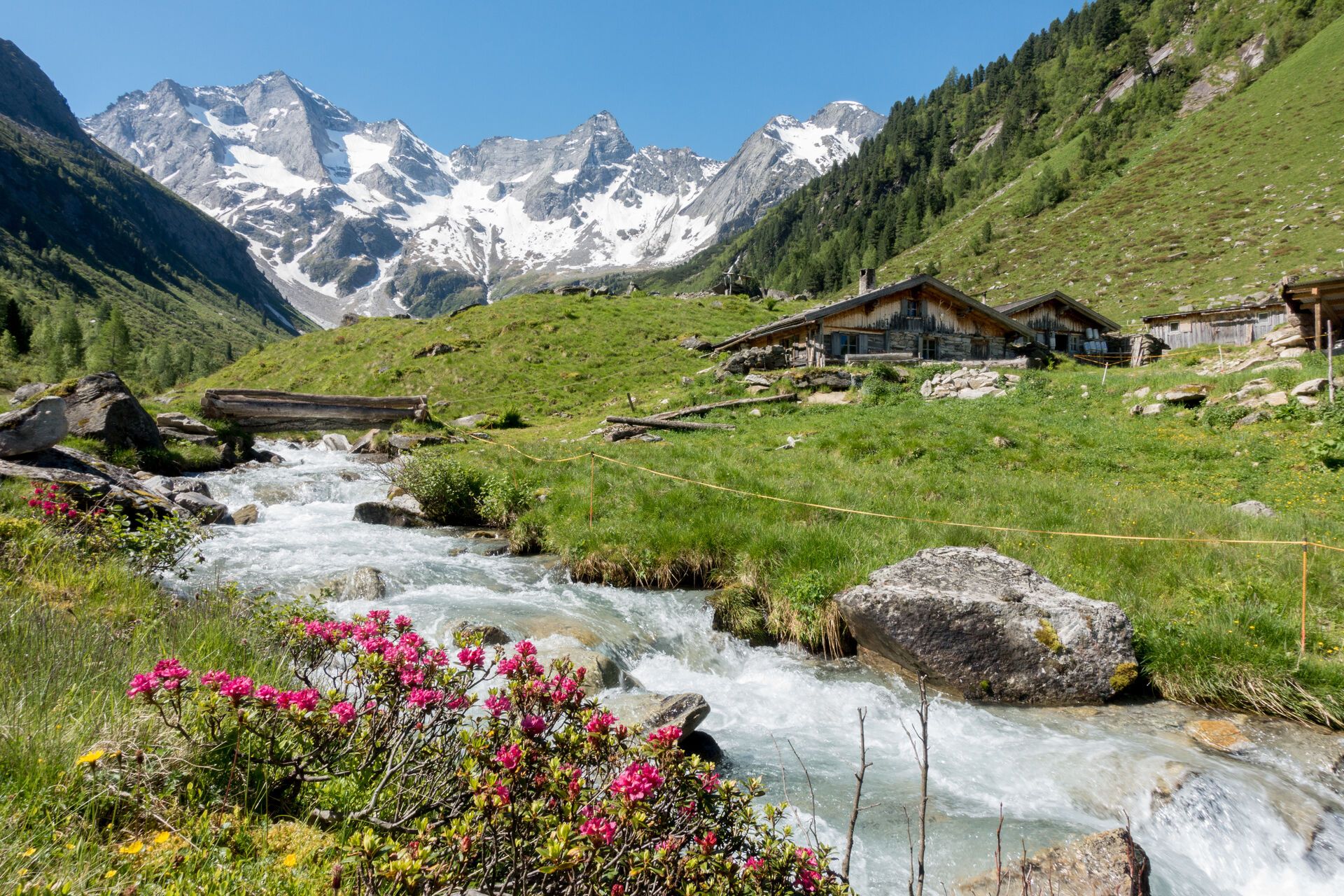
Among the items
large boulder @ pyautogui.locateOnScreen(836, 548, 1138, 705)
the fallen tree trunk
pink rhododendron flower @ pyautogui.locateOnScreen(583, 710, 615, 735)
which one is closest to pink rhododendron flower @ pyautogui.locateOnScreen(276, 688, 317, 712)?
pink rhododendron flower @ pyautogui.locateOnScreen(583, 710, 615, 735)

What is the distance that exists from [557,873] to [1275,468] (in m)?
18.6

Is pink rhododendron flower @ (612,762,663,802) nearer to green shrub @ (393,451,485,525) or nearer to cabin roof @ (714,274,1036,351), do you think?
green shrub @ (393,451,485,525)

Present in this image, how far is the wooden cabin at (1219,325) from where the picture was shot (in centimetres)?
3859

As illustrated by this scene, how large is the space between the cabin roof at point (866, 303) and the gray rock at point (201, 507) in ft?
97.0

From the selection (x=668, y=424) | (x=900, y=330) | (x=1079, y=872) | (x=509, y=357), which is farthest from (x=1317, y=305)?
(x=509, y=357)

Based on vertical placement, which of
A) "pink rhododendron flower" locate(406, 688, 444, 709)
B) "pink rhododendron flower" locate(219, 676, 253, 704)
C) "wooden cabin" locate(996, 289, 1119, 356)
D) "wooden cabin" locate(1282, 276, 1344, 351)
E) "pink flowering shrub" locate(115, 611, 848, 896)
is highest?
"wooden cabin" locate(996, 289, 1119, 356)

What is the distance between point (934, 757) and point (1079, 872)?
192 cm

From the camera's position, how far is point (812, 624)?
28.4 ft

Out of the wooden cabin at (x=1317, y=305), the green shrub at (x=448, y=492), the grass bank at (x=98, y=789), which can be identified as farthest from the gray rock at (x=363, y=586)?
the wooden cabin at (x=1317, y=305)

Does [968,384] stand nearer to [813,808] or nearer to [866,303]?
[866,303]

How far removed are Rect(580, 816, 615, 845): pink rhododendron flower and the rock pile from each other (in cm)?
2551

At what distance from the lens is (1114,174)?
287ft

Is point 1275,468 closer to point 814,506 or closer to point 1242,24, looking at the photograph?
point 814,506

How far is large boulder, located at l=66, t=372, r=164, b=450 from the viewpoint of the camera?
1458 centimetres
